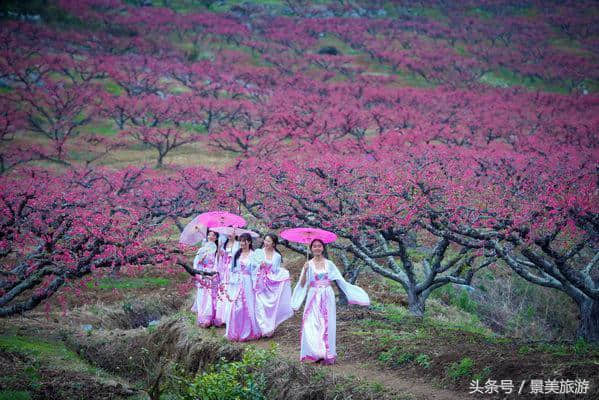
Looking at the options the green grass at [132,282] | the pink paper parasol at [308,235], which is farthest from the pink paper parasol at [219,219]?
the green grass at [132,282]

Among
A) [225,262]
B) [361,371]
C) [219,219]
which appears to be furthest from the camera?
[225,262]

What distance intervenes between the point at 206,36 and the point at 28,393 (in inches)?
2811

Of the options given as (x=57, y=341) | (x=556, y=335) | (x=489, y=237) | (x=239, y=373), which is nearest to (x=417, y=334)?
(x=489, y=237)

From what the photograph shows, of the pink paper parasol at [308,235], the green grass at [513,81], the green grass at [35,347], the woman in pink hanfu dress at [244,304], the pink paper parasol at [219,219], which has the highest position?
the green grass at [513,81]

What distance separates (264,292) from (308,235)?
2055mm

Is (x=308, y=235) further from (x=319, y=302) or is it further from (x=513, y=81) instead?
(x=513, y=81)

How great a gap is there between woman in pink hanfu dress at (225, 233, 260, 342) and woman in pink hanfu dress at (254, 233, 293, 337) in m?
0.12

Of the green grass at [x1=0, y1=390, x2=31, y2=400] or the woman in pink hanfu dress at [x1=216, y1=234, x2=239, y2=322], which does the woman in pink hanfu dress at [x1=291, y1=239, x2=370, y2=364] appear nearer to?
the woman in pink hanfu dress at [x1=216, y1=234, x2=239, y2=322]

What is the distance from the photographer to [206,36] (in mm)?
76062

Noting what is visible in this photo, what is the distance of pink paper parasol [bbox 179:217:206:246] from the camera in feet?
38.9

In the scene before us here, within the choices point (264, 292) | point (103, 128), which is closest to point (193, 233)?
point (264, 292)

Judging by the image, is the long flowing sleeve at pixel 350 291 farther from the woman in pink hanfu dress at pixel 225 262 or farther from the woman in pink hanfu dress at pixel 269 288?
the woman in pink hanfu dress at pixel 225 262

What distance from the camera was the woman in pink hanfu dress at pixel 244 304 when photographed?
11461 millimetres

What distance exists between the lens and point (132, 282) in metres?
19.9
